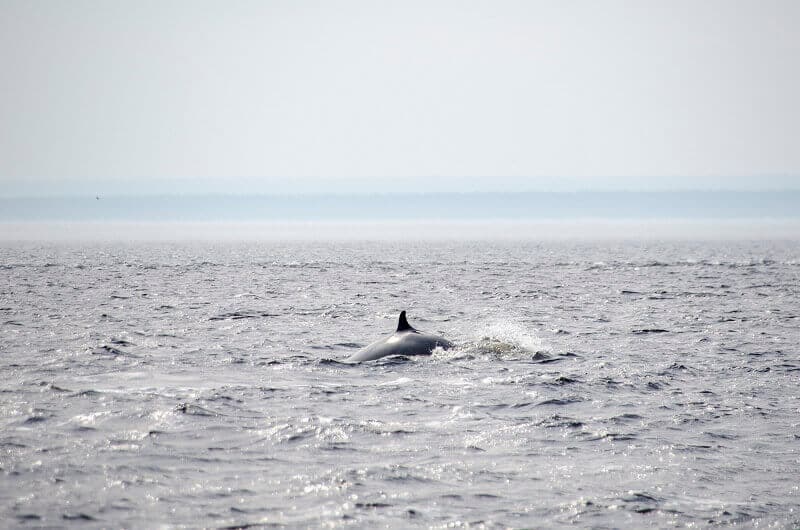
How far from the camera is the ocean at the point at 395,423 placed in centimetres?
1056

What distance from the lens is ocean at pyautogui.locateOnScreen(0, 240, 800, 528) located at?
10562 mm

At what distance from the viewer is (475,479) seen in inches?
457

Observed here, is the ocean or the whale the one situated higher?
the whale

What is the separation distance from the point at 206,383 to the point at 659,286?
36.1 m

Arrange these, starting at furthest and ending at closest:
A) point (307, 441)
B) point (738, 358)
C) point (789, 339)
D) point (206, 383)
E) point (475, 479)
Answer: point (789, 339), point (738, 358), point (206, 383), point (307, 441), point (475, 479)

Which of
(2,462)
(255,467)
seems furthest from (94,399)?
(255,467)

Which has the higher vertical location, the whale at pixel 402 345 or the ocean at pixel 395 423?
the whale at pixel 402 345

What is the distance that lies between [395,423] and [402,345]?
687 cm

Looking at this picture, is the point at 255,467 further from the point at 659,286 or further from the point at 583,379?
the point at 659,286

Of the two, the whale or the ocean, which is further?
the whale

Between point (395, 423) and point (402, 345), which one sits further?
point (402, 345)

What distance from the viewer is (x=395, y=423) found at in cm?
1455

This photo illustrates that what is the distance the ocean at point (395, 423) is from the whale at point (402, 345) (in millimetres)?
382

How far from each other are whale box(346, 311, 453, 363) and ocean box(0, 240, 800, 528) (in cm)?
38
